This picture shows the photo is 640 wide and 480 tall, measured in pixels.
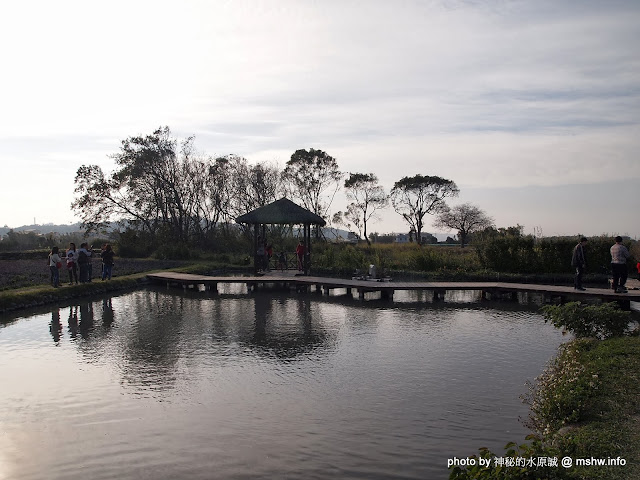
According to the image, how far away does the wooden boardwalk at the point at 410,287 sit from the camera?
46.3ft

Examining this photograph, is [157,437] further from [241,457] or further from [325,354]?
[325,354]

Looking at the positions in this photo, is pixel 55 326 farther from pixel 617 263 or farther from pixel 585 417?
pixel 617 263

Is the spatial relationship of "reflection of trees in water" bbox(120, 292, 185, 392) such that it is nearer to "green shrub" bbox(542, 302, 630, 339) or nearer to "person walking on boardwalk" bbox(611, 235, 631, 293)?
"green shrub" bbox(542, 302, 630, 339)

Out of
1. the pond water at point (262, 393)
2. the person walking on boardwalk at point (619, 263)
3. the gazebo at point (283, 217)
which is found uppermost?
the gazebo at point (283, 217)

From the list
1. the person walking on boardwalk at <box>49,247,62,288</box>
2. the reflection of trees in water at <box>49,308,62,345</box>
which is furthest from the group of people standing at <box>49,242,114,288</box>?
the reflection of trees in water at <box>49,308,62,345</box>

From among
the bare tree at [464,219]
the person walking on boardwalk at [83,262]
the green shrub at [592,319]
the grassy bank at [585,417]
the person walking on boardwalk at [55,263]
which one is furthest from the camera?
the bare tree at [464,219]

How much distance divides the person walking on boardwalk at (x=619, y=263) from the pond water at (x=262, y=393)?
287 cm

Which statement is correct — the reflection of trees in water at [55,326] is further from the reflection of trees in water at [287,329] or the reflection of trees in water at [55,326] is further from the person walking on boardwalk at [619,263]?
the person walking on boardwalk at [619,263]

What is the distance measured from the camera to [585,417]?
523 centimetres

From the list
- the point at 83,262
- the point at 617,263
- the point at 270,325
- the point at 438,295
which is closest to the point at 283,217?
the point at 438,295

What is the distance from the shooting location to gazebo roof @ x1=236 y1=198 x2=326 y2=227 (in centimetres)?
1978

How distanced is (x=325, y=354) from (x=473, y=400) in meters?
3.09

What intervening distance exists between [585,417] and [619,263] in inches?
376

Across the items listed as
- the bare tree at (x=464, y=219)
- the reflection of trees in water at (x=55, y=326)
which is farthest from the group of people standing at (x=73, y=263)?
the bare tree at (x=464, y=219)
